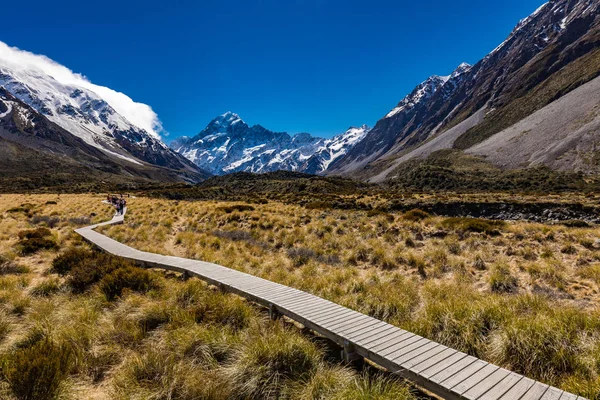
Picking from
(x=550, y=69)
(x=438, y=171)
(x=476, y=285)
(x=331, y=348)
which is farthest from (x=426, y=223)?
(x=550, y=69)

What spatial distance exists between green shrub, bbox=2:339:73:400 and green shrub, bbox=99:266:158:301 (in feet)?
10.1

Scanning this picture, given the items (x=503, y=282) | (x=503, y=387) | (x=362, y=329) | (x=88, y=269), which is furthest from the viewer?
(x=88, y=269)

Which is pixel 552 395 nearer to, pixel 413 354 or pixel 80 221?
pixel 413 354

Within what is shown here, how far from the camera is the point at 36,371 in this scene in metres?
4.39

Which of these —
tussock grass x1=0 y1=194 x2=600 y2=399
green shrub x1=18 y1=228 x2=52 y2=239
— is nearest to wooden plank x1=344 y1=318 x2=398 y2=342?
tussock grass x1=0 y1=194 x2=600 y2=399

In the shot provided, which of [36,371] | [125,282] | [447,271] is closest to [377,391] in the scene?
[36,371]

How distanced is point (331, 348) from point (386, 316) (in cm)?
189

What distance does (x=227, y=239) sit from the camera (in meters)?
16.7

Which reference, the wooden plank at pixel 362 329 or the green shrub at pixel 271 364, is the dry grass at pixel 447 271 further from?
the green shrub at pixel 271 364

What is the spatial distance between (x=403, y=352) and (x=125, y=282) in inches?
292

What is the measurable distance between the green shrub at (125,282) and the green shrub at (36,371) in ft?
10.1

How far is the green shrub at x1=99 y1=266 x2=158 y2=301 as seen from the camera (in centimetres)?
813

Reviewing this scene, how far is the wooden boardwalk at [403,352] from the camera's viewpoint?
393 cm

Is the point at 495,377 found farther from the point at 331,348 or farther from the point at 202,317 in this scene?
the point at 202,317
